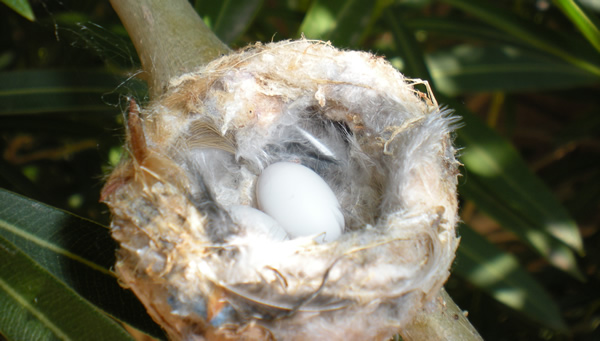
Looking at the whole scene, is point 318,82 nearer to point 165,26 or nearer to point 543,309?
point 165,26

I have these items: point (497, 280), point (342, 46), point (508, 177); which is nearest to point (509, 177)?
point (508, 177)

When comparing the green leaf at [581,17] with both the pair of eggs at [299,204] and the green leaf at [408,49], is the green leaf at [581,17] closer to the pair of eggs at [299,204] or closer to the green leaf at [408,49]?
the green leaf at [408,49]

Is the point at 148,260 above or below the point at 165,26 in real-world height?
below

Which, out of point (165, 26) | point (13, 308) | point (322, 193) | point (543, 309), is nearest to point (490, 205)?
point (543, 309)

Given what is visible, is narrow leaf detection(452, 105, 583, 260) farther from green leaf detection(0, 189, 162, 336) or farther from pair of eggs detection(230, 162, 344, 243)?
green leaf detection(0, 189, 162, 336)

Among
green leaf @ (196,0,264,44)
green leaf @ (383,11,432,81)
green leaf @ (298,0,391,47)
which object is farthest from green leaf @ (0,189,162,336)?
green leaf @ (383,11,432,81)

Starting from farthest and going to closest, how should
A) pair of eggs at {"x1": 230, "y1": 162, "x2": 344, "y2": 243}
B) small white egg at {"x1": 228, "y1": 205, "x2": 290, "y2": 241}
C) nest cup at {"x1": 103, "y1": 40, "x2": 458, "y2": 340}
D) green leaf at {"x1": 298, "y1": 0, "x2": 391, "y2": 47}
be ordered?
green leaf at {"x1": 298, "y1": 0, "x2": 391, "y2": 47} → pair of eggs at {"x1": 230, "y1": 162, "x2": 344, "y2": 243} → small white egg at {"x1": 228, "y1": 205, "x2": 290, "y2": 241} → nest cup at {"x1": 103, "y1": 40, "x2": 458, "y2": 340}
